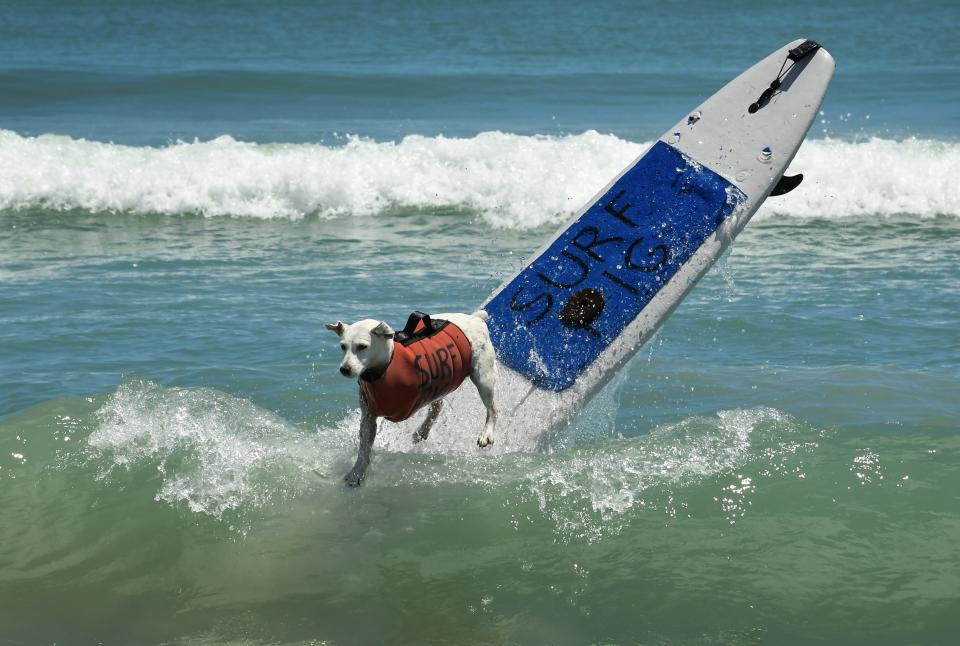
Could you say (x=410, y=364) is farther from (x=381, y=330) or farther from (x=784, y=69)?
(x=784, y=69)

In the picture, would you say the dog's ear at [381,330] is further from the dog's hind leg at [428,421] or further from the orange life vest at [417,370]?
the dog's hind leg at [428,421]

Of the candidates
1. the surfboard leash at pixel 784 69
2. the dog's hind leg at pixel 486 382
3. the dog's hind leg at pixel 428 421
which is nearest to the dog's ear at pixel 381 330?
the dog's hind leg at pixel 486 382

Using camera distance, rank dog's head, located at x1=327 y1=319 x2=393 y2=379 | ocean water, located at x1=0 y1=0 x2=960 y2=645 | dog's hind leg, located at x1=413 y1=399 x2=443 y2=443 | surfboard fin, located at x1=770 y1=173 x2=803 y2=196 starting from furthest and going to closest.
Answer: surfboard fin, located at x1=770 y1=173 x2=803 y2=196 → dog's hind leg, located at x1=413 y1=399 x2=443 y2=443 → ocean water, located at x1=0 y1=0 x2=960 y2=645 → dog's head, located at x1=327 y1=319 x2=393 y2=379

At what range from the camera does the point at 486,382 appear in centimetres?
606

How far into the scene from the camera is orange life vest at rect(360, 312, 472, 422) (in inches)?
211

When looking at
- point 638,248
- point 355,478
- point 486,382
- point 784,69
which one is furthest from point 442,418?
point 784,69

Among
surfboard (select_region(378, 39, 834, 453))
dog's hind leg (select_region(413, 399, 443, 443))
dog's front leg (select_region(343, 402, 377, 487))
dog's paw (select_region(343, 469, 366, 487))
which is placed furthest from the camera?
surfboard (select_region(378, 39, 834, 453))

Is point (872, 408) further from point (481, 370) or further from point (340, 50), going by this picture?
point (340, 50)

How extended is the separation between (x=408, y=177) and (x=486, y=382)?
974cm

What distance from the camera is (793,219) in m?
14.0

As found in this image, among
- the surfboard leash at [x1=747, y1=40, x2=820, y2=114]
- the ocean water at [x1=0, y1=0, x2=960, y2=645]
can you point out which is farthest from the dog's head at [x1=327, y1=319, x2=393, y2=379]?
the surfboard leash at [x1=747, y1=40, x2=820, y2=114]

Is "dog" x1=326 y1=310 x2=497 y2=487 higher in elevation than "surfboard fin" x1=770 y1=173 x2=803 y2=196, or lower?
lower

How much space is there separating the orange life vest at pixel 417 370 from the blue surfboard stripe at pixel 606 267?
116 cm

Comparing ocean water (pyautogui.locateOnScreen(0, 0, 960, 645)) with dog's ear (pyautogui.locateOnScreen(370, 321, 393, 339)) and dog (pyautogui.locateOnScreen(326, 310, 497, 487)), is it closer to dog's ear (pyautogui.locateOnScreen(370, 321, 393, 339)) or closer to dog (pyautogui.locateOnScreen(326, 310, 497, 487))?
dog (pyautogui.locateOnScreen(326, 310, 497, 487))
